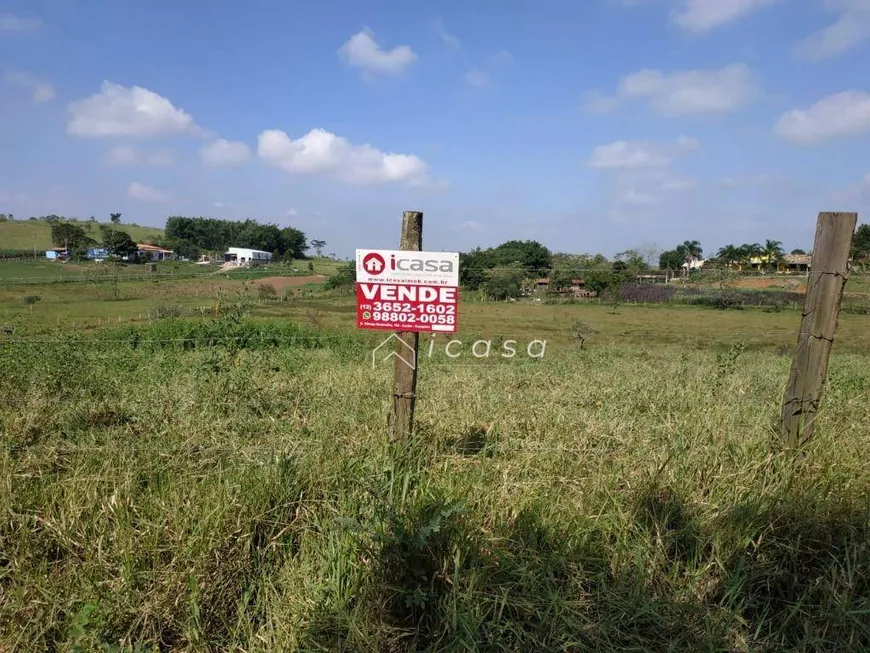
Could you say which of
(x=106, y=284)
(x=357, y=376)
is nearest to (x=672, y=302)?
(x=357, y=376)

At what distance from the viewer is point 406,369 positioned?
Result: 3062 millimetres

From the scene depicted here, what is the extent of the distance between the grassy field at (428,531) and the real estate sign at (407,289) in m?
0.74

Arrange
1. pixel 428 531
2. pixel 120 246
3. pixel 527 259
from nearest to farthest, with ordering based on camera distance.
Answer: pixel 428 531 → pixel 527 259 → pixel 120 246

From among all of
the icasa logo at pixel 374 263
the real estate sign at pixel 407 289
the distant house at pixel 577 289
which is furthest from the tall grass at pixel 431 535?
the distant house at pixel 577 289

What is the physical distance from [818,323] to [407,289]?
2.49 meters

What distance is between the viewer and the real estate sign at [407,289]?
9.90 ft

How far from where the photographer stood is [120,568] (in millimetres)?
2268

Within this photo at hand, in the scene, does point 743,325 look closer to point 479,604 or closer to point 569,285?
point 569,285

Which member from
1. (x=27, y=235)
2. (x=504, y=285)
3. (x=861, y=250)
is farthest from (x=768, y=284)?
(x=27, y=235)

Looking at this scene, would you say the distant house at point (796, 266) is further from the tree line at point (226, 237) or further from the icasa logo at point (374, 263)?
the tree line at point (226, 237)

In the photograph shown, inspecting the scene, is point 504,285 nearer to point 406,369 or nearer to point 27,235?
point 406,369

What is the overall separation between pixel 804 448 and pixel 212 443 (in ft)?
11.9

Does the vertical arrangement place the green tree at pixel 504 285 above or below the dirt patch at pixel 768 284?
below

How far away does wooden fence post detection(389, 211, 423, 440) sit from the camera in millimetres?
3035
